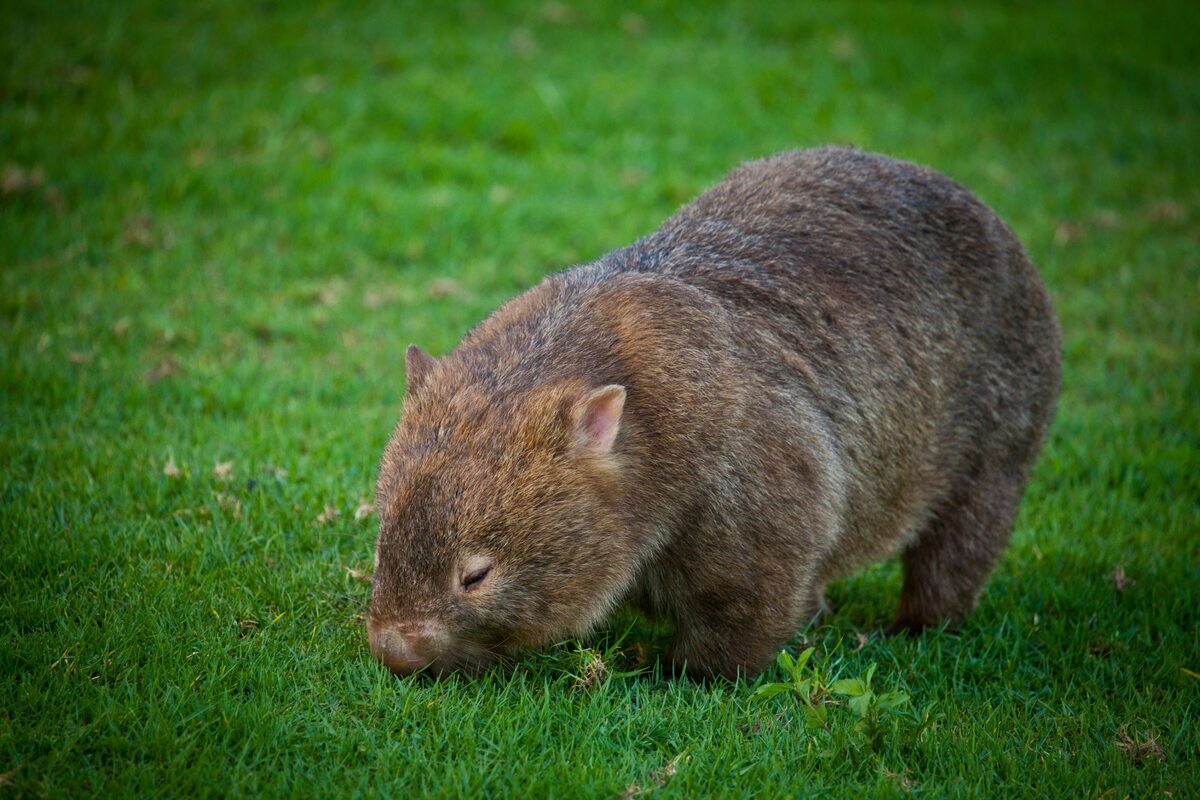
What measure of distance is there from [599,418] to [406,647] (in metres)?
0.97

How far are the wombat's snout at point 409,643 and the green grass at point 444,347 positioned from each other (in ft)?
0.31

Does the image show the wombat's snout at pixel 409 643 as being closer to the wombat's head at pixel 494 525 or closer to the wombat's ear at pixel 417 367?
the wombat's head at pixel 494 525

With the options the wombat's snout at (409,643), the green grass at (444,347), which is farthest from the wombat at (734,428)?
the green grass at (444,347)

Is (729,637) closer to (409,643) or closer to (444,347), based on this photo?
(409,643)

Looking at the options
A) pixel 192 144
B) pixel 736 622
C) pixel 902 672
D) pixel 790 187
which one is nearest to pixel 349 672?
pixel 736 622

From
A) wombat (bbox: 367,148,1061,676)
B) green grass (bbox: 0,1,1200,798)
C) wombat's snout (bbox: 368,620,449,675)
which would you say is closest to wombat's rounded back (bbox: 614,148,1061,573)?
wombat (bbox: 367,148,1061,676)

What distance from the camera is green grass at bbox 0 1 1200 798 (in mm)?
3988

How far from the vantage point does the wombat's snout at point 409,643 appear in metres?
3.98

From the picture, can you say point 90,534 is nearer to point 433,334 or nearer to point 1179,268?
point 433,334

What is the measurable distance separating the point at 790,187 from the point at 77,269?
182 inches

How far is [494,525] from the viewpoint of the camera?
3957 mm

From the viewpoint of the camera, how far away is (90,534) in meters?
4.87

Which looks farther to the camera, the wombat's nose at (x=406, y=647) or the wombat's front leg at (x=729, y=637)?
the wombat's front leg at (x=729, y=637)

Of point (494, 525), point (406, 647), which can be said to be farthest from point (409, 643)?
point (494, 525)
